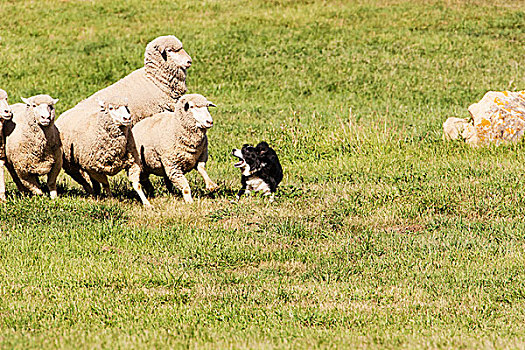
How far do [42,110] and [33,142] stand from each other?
534 millimetres

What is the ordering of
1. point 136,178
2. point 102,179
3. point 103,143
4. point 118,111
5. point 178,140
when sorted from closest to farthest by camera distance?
point 118,111, point 103,143, point 178,140, point 136,178, point 102,179

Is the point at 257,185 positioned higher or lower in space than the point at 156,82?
lower

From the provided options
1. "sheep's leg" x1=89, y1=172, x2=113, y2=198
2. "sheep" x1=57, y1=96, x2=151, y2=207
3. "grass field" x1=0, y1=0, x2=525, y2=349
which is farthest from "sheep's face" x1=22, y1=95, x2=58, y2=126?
"grass field" x1=0, y1=0, x2=525, y2=349

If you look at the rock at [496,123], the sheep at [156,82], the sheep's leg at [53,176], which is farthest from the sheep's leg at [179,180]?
the rock at [496,123]

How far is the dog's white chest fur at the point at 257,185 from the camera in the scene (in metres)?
8.87

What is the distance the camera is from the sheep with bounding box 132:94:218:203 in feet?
27.5

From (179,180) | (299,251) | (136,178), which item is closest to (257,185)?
(179,180)

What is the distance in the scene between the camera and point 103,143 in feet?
27.0

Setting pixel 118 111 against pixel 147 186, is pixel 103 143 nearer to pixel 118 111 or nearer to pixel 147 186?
pixel 118 111

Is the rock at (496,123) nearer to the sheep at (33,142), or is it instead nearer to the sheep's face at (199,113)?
the sheep's face at (199,113)

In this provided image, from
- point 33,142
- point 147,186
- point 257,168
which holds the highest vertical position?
point 33,142

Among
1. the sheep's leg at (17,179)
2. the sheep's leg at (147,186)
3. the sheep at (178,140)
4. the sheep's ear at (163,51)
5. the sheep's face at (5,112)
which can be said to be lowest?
the sheep's leg at (147,186)

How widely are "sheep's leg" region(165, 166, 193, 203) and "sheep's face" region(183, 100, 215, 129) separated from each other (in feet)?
2.20

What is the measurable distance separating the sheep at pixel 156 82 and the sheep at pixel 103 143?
63 centimetres
